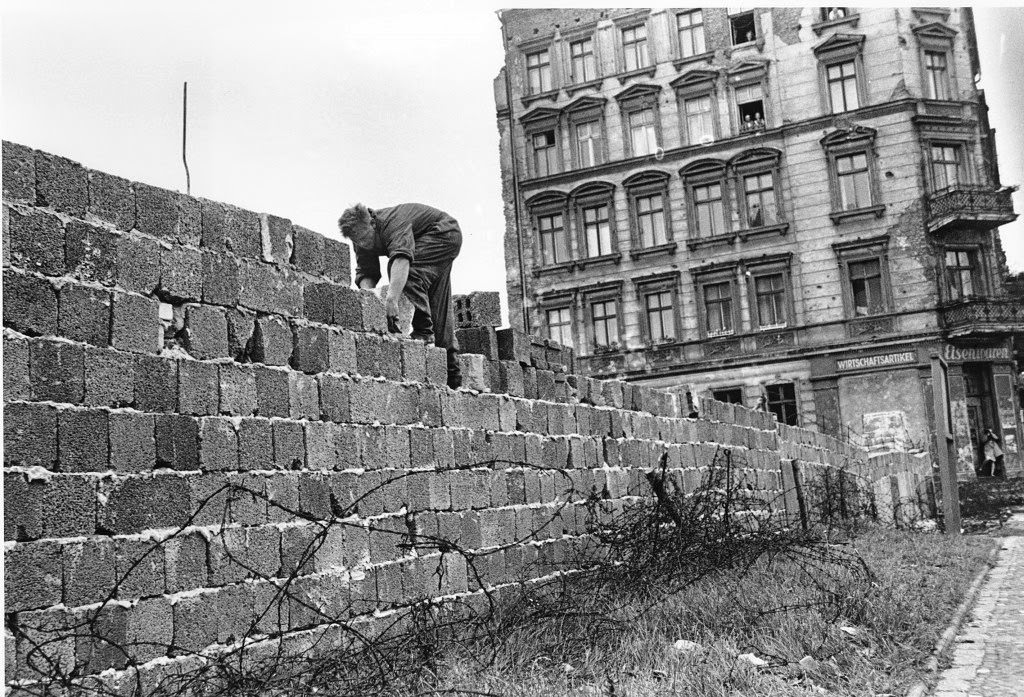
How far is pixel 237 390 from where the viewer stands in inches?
221

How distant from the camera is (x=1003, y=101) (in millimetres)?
8133

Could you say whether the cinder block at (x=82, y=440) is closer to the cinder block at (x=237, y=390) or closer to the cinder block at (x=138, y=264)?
the cinder block at (x=138, y=264)

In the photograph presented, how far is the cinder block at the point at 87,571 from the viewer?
455cm

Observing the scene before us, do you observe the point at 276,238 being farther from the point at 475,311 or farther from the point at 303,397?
the point at 475,311

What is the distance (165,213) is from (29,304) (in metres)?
0.96

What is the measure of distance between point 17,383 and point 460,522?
12.3ft

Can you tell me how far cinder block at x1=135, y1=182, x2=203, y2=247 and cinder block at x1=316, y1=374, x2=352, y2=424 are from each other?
47.6 inches

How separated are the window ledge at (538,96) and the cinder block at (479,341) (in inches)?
873

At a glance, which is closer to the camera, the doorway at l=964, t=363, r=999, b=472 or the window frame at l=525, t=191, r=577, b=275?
the doorway at l=964, t=363, r=999, b=472

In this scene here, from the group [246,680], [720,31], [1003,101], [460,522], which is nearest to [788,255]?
[720,31]

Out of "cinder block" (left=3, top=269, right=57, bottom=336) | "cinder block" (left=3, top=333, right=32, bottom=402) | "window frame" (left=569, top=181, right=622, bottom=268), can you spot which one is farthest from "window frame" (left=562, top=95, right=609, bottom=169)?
"cinder block" (left=3, top=333, right=32, bottom=402)

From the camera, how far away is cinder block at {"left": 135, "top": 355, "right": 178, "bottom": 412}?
502 centimetres

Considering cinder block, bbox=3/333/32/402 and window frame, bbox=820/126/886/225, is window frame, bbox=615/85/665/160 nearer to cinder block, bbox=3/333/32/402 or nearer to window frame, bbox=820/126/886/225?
window frame, bbox=820/126/886/225

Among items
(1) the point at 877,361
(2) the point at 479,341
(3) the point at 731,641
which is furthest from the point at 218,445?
(1) the point at 877,361
